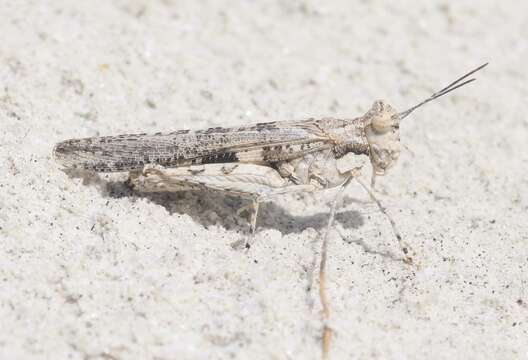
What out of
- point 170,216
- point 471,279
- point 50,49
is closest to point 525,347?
point 471,279

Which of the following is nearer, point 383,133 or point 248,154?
point 248,154

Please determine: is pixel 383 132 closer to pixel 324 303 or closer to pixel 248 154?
pixel 248 154

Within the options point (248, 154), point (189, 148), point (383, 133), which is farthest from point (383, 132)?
point (189, 148)

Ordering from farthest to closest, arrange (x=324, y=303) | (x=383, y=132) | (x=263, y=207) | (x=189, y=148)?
(x=263, y=207), (x=383, y=132), (x=189, y=148), (x=324, y=303)

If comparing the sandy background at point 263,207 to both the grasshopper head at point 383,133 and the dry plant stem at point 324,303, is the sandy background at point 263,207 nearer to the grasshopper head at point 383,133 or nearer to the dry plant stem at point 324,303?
the dry plant stem at point 324,303

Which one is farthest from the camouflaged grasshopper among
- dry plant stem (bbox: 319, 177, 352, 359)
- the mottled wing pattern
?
dry plant stem (bbox: 319, 177, 352, 359)

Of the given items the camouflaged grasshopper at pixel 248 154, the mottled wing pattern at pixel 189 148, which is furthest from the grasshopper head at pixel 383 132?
the mottled wing pattern at pixel 189 148

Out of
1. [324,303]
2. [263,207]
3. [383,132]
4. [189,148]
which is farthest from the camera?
[263,207]
